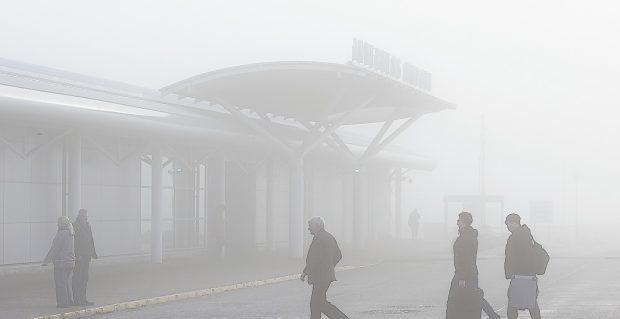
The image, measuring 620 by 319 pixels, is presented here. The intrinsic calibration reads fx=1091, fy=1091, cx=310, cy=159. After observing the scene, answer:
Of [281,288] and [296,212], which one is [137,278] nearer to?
[281,288]

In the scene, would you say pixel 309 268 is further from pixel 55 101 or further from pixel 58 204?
pixel 58 204

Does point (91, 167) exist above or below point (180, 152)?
below

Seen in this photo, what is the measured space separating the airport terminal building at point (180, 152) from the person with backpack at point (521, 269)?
13.7 metres

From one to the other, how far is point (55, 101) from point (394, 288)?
8938mm

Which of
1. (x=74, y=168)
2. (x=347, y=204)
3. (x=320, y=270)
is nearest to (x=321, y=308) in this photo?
(x=320, y=270)

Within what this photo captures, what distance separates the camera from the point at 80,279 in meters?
19.8

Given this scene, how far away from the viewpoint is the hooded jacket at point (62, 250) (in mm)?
19328

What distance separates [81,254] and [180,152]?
49.5ft

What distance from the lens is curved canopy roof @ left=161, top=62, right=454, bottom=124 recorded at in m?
31.7

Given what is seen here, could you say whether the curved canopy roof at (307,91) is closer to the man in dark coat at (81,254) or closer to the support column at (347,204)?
the support column at (347,204)

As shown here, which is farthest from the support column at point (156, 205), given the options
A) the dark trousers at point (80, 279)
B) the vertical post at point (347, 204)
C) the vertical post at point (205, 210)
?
the vertical post at point (347, 204)

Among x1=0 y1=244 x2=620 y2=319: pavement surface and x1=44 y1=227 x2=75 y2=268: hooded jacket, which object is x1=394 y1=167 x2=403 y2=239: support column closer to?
x1=0 y1=244 x2=620 y2=319: pavement surface

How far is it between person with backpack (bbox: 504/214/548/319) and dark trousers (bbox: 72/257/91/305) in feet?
29.0

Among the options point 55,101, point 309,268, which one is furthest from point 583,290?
point 55,101
